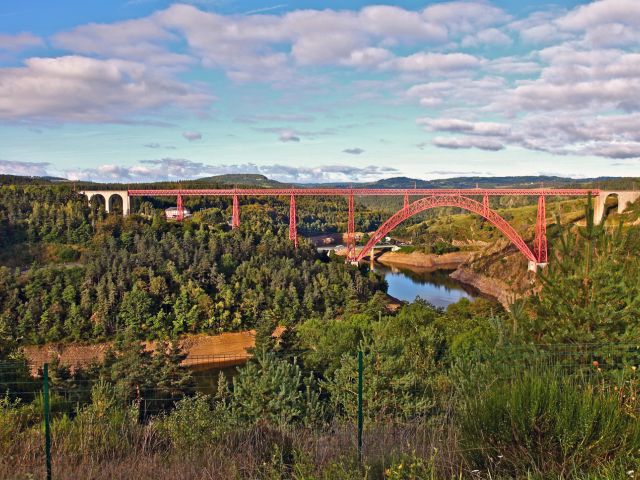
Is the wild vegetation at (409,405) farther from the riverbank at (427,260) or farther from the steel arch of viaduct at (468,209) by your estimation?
the riverbank at (427,260)

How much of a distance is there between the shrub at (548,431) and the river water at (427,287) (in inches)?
1239

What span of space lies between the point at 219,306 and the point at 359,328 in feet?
35.3

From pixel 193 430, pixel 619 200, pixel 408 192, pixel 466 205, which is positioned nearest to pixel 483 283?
pixel 466 205

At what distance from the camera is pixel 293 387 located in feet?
26.4

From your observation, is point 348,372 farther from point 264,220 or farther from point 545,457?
point 264,220

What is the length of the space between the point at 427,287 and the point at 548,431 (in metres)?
41.1

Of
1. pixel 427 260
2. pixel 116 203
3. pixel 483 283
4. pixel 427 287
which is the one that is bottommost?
pixel 427 287

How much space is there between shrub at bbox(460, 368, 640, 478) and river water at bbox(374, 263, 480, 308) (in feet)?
103

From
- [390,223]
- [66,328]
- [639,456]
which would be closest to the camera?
[639,456]

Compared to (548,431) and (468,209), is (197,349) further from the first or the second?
(548,431)

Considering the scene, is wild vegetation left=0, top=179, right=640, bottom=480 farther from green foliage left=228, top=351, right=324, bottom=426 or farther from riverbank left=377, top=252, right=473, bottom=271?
riverbank left=377, top=252, right=473, bottom=271

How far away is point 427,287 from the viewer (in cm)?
4331

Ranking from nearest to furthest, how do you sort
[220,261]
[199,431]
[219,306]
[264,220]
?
[199,431] < [219,306] < [220,261] < [264,220]

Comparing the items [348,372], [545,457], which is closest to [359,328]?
[348,372]
